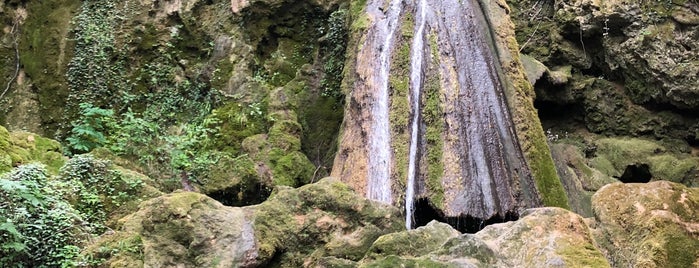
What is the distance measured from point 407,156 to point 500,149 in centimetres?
113

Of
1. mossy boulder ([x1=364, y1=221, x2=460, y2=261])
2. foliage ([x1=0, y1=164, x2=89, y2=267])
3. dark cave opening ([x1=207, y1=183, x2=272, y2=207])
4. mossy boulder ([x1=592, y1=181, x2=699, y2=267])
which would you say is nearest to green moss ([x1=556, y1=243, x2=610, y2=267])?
mossy boulder ([x1=592, y1=181, x2=699, y2=267])

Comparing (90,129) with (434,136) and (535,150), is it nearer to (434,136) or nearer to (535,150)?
(434,136)

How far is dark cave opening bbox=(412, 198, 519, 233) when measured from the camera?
21.5ft

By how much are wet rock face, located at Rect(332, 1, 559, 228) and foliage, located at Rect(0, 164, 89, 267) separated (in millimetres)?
3340

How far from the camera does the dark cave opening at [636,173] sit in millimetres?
10070

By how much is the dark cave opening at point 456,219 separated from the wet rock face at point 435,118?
46 mm

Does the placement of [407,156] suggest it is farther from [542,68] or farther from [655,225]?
[542,68]

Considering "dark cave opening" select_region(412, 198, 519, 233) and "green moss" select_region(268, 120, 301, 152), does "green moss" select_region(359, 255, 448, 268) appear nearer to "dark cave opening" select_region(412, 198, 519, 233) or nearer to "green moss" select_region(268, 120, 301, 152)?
"dark cave opening" select_region(412, 198, 519, 233)

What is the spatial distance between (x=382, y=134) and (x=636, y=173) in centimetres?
516

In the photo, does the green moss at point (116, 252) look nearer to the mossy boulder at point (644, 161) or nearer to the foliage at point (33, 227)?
the foliage at point (33, 227)

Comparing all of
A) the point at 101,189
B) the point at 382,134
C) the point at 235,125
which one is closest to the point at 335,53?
the point at 235,125

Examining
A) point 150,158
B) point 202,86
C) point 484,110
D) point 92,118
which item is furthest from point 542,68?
point 92,118

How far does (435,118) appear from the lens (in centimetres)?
755

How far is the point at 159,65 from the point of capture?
424 inches
